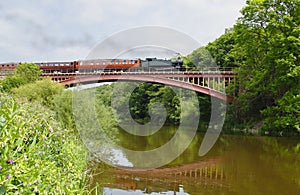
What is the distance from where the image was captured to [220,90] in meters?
26.4

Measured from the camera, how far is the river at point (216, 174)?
887 centimetres

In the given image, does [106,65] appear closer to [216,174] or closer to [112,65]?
[112,65]

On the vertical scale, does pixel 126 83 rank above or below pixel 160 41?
below

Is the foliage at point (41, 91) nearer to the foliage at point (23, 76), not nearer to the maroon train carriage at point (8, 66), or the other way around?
the foliage at point (23, 76)

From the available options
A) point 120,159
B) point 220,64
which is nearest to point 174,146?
point 120,159

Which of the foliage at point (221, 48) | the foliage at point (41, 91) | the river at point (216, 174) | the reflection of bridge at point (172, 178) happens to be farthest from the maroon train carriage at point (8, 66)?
the reflection of bridge at point (172, 178)

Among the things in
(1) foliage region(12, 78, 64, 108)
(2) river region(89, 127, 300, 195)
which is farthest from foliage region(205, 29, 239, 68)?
(1) foliage region(12, 78, 64, 108)

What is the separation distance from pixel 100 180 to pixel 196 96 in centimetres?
2024

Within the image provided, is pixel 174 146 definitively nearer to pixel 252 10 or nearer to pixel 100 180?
pixel 100 180

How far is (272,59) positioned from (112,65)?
17.0m

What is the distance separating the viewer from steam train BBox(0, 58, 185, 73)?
31.6m

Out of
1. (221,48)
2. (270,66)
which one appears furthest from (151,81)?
(221,48)

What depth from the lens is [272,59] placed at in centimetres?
2114

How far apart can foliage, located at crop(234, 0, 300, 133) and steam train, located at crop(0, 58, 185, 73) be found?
8.47 m
